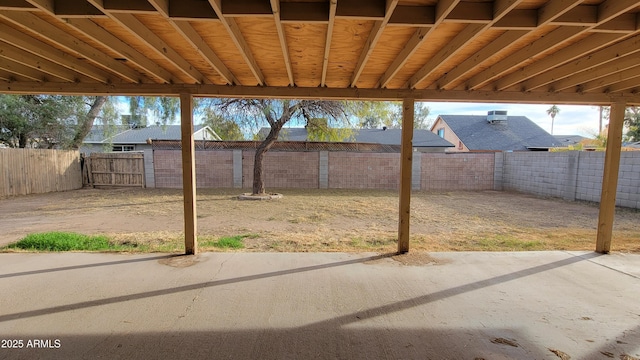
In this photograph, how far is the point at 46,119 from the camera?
1309 centimetres

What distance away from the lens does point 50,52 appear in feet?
9.99

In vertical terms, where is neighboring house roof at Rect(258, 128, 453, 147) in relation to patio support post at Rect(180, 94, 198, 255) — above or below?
above

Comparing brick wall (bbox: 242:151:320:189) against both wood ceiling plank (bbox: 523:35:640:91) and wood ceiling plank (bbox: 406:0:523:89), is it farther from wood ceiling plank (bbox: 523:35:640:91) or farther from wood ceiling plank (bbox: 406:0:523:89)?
wood ceiling plank (bbox: 523:35:640:91)

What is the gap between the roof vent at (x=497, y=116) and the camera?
26.0 m

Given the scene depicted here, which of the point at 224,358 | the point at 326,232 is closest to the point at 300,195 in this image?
the point at 326,232

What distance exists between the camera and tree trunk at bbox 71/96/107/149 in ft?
45.7

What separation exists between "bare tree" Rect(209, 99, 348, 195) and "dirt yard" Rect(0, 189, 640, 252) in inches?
88.9

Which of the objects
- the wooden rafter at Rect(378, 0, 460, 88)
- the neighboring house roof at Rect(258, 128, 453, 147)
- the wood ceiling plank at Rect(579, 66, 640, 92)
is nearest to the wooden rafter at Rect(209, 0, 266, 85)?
the wooden rafter at Rect(378, 0, 460, 88)

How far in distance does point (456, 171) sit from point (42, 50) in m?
14.7

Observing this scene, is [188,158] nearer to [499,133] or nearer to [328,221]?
[328,221]

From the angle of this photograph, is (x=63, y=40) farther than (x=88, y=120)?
No

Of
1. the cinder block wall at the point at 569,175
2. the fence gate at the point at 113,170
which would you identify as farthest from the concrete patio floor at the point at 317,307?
the fence gate at the point at 113,170

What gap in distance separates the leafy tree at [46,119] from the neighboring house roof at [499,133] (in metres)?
24.6

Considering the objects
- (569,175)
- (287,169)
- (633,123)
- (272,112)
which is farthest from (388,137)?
(633,123)
